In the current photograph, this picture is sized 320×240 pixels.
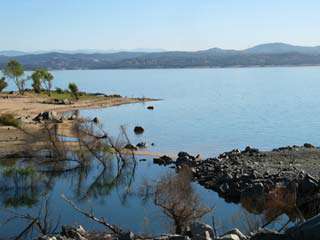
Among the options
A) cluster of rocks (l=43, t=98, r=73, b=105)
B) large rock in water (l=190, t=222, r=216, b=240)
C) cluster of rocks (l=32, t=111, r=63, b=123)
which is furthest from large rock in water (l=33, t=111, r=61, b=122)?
large rock in water (l=190, t=222, r=216, b=240)

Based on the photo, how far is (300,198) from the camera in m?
41.5

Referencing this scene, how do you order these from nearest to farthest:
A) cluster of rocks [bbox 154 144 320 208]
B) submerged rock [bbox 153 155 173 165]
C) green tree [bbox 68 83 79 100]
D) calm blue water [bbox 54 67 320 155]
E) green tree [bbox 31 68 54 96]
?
cluster of rocks [bbox 154 144 320 208], submerged rock [bbox 153 155 173 165], calm blue water [bbox 54 67 320 155], green tree [bbox 68 83 79 100], green tree [bbox 31 68 54 96]

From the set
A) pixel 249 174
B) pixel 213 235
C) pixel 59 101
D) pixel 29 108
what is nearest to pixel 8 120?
pixel 29 108

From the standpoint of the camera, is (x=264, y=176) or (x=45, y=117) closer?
(x=264, y=176)

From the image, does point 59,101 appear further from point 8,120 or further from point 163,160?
point 163,160

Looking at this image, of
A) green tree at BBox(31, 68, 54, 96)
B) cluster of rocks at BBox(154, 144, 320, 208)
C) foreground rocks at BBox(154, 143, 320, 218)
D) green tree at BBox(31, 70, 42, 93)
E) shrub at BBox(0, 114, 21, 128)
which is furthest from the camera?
green tree at BBox(31, 70, 42, 93)

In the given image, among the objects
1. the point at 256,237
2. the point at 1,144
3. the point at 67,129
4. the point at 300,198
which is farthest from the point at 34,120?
the point at 256,237

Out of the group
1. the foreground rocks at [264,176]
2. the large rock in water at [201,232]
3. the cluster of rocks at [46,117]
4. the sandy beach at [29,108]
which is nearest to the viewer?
the large rock in water at [201,232]

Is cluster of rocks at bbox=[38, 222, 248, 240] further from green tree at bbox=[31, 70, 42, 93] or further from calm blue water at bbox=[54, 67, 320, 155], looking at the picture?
green tree at bbox=[31, 70, 42, 93]

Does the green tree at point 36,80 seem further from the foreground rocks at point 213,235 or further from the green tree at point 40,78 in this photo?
the foreground rocks at point 213,235

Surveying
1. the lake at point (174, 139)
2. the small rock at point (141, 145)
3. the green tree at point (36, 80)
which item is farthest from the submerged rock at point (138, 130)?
the green tree at point (36, 80)

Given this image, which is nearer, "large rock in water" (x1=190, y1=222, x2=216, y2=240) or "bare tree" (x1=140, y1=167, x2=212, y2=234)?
"large rock in water" (x1=190, y1=222, x2=216, y2=240)

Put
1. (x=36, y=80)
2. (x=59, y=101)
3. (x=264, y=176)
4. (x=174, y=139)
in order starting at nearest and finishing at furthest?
1. (x=264, y=176)
2. (x=174, y=139)
3. (x=59, y=101)
4. (x=36, y=80)

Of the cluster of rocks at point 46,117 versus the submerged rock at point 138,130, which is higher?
the cluster of rocks at point 46,117
